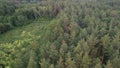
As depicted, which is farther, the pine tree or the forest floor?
the forest floor

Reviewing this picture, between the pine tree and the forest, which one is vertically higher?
the pine tree

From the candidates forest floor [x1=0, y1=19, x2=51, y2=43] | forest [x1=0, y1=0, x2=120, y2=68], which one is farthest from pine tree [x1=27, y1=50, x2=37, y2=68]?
forest floor [x1=0, y1=19, x2=51, y2=43]

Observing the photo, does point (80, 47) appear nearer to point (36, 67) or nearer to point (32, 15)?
point (36, 67)

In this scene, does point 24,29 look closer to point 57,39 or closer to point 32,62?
point 57,39

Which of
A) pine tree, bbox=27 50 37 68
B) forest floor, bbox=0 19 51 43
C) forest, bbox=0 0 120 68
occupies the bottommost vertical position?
forest floor, bbox=0 19 51 43

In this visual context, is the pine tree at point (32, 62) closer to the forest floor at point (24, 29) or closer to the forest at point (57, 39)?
the forest at point (57, 39)

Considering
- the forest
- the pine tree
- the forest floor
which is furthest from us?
the forest floor

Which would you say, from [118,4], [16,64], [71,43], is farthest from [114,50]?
[118,4]

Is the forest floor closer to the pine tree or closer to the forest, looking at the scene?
the forest

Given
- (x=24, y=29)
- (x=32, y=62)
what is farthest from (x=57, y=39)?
(x=24, y=29)
